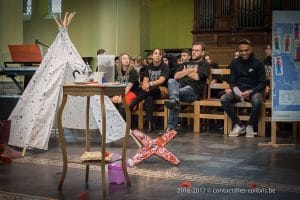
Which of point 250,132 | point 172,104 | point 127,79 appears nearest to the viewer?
point 250,132

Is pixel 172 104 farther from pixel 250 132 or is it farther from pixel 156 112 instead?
pixel 250 132

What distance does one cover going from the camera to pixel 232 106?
661 centimetres

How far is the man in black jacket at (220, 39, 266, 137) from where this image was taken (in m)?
6.48

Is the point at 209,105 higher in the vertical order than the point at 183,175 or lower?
higher

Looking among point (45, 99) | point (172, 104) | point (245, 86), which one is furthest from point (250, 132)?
point (45, 99)

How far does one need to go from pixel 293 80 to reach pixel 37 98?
290cm

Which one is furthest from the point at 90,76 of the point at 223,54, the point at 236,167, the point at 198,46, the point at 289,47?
the point at 223,54

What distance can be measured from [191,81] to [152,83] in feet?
1.85

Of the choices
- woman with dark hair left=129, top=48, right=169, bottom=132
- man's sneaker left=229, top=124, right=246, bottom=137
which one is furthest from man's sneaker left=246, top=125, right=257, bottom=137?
woman with dark hair left=129, top=48, right=169, bottom=132

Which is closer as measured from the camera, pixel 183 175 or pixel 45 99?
pixel 183 175

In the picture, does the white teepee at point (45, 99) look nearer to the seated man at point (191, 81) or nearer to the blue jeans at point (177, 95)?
the blue jeans at point (177, 95)

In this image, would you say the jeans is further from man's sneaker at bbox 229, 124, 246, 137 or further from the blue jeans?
the blue jeans

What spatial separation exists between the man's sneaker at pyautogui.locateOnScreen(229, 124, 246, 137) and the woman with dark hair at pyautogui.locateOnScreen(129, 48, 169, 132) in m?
1.19

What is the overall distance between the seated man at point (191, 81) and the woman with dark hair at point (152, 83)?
8.2 inches
